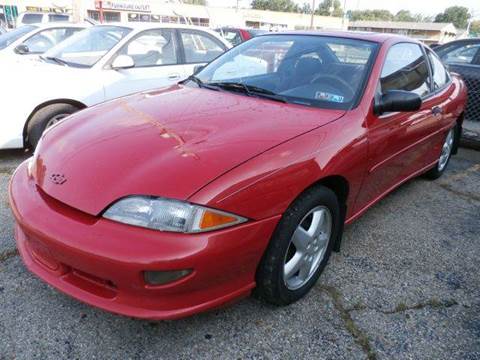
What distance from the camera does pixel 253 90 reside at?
2.71m

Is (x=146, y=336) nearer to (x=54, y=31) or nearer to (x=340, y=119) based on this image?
(x=340, y=119)

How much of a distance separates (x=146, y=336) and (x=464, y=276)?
6.72 ft

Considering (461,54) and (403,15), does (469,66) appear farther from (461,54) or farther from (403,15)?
(403,15)

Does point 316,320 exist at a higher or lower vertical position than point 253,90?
lower

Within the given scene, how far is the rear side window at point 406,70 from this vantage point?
2832 millimetres

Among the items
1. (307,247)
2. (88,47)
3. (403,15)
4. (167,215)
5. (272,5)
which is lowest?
(307,247)

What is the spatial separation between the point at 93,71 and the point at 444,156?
3.92 m

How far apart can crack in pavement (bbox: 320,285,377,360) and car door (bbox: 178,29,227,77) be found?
348 cm

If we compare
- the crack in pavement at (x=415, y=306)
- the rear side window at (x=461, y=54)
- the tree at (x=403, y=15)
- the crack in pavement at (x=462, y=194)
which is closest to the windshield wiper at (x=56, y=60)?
the crack in pavement at (x=415, y=306)

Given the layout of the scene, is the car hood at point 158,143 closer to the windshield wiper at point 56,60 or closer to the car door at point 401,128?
the car door at point 401,128

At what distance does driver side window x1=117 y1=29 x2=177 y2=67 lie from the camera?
15.5 feet

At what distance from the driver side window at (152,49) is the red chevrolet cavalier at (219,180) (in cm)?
197

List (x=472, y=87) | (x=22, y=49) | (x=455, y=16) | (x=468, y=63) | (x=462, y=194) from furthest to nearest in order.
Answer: (x=455, y=16)
(x=22, y=49)
(x=468, y=63)
(x=472, y=87)
(x=462, y=194)

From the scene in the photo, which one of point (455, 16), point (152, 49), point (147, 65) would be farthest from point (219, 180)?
point (455, 16)
